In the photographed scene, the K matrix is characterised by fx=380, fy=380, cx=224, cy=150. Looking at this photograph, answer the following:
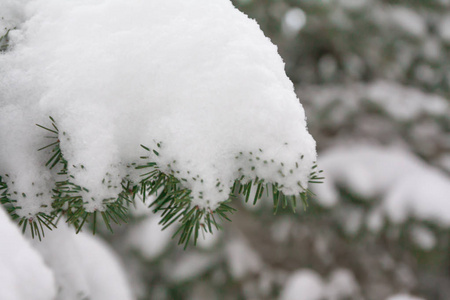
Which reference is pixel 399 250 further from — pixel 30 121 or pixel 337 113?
pixel 30 121

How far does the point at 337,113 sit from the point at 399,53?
66cm

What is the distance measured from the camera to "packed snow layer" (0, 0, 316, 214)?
1.84ft

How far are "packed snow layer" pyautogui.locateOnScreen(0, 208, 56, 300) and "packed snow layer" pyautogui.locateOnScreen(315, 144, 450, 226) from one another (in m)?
1.92

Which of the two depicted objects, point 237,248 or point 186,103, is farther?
point 237,248

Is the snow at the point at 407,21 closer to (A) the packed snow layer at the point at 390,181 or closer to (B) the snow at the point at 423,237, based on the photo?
(A) the packed snow layer at the point at 390,181

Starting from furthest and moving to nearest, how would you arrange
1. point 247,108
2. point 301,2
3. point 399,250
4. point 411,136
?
1. point 411,136
2. point 399,250
3. point 301,2
4. point 247,108

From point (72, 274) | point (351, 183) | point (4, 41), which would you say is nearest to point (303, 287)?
point (351, 183)

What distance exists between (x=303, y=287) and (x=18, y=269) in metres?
2.24

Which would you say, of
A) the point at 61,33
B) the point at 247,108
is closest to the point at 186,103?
the point at 247,108

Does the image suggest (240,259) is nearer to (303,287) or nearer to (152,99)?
(303,287)

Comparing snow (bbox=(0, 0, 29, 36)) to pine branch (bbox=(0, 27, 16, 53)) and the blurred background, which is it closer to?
pine branch (bbox=(0, 27, 16, 53))

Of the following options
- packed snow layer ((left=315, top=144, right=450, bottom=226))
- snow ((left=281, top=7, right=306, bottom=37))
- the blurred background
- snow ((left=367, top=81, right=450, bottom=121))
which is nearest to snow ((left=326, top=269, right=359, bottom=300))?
the blurred background

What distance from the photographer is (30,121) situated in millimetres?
630

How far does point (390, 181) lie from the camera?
2.60 meters
